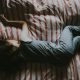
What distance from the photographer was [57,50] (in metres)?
1.61

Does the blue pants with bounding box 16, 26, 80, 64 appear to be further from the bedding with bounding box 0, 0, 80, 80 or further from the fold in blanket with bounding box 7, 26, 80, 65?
the bedding with bounding box 0, 0, 80, 80

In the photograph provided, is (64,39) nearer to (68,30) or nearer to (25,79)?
(68,30)

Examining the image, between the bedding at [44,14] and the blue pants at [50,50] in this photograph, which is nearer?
the blue pants at [50,50]

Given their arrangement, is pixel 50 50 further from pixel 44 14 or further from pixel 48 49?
pixel 44 14

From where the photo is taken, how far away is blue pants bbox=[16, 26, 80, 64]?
1598mm

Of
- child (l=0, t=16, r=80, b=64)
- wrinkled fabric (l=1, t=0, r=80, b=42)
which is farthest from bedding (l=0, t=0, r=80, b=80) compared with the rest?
child (l=0, t=16, r=80, b=64)

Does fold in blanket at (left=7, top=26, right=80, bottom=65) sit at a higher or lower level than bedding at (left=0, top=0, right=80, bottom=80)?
lower

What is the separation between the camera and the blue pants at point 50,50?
1598 millimetres

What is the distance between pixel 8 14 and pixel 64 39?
0.55 metres

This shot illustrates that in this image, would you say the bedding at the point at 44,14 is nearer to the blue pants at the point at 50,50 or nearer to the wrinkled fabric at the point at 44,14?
the wrinkled fabric at the point at 44,14

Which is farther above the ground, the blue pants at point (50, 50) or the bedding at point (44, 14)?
the bedding at point (44, 14)

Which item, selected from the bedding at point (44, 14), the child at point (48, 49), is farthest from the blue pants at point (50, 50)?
the bedding at point (44, 14)

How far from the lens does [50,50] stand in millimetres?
1619

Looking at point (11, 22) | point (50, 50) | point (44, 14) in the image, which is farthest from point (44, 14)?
point (50, 50)
